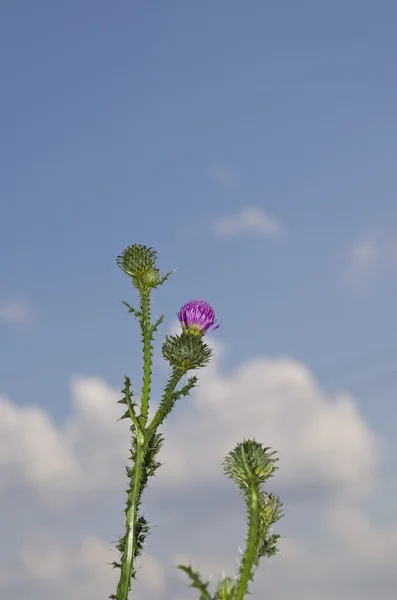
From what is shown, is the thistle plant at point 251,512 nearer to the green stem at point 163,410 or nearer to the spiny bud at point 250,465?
the spiny bud at point 250,465

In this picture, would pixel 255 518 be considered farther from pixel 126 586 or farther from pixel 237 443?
pixel 126 586

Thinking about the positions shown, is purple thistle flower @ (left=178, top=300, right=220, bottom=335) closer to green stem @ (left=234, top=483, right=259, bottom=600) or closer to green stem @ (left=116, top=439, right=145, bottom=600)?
green stem @ (left=116, top=439, right=145, bottom=600)

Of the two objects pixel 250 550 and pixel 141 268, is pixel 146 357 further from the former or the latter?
pixel 250 550

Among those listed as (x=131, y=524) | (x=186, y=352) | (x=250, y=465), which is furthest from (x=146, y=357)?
(x=250, y=465)

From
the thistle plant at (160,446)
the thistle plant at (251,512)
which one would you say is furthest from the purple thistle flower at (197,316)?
the thistle plant at (251,512)

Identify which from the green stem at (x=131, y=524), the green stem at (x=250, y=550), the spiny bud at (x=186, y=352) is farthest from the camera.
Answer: the spiny bud at (x=186, y=352)

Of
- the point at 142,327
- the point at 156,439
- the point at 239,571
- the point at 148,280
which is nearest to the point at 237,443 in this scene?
the point at 239,571
